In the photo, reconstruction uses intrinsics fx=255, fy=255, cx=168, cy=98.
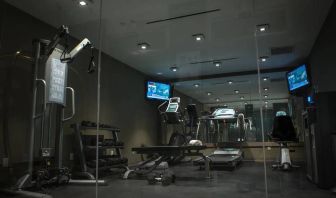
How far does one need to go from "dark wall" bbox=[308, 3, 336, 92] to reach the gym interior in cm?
2

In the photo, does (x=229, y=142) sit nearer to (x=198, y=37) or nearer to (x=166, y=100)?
(x=166, y=100)

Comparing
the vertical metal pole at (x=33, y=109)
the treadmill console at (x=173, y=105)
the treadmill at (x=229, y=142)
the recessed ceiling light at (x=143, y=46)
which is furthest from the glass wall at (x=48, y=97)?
the treadmill at (x=229, y=142)

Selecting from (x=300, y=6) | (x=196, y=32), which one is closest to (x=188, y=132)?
(x=196, y=32)

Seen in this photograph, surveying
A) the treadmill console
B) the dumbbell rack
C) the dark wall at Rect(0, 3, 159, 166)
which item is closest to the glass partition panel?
the treadmill console

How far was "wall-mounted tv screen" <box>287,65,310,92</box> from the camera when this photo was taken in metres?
2.86

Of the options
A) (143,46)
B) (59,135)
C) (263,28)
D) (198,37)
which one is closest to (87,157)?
(59,135)

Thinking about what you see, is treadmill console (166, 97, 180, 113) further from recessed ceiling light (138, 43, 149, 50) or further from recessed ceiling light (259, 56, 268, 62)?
recessed ceiling light (259, 56, 268, 62)

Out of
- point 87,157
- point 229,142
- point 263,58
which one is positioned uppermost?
point 263,58

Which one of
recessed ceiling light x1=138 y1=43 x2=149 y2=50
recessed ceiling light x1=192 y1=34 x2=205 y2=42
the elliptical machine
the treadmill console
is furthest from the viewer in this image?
recessed ceiling light x1=192 y1=34 x2=205 y2=42

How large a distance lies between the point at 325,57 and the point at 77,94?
3.40 metres

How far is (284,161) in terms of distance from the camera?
2793 millimetres

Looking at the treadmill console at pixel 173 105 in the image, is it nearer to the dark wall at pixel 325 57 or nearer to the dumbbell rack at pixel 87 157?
the dumbbell rack at pixel 87 157

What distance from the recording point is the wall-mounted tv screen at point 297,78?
9.39 feet

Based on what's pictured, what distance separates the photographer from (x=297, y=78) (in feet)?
9.45
